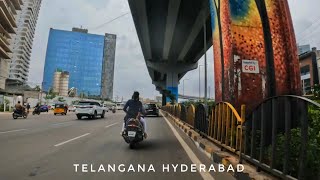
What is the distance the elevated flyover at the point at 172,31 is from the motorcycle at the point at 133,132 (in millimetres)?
17745

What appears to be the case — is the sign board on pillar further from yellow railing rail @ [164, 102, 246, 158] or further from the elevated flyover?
the elevated flyover

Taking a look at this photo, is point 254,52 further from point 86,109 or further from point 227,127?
point 86,109

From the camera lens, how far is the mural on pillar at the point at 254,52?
10.1m

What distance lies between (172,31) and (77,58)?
152ft

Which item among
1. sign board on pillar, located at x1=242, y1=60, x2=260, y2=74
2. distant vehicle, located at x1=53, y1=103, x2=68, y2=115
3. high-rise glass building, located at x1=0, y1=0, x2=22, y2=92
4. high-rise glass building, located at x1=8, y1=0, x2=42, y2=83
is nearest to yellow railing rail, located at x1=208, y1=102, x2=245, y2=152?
sign board on pillar, located at x1=242, y1=60, x2=260, y2=74

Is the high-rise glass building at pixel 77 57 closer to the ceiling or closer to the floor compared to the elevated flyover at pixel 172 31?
closer to the ceiling

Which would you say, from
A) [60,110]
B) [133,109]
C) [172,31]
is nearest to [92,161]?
[133,109]

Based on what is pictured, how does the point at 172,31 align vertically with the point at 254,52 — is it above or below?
above

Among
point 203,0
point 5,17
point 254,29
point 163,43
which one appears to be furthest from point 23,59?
point 254,29

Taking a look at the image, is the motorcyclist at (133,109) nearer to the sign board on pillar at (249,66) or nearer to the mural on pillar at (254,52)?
the mural on pillar at (254,52)

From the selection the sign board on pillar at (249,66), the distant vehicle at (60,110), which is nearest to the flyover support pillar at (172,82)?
the distant vehicle at (60,110)

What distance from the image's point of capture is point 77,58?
79500 mm

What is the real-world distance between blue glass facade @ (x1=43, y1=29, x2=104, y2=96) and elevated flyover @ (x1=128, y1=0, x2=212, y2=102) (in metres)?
15.4

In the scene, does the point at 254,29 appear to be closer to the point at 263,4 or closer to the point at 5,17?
the point at 263,4
